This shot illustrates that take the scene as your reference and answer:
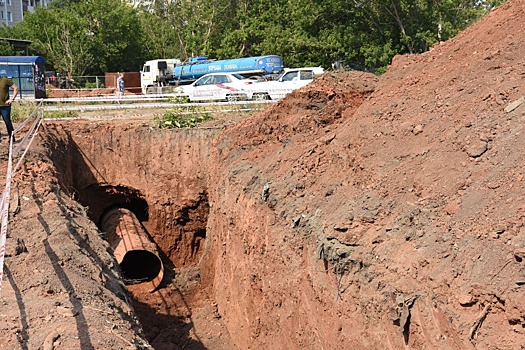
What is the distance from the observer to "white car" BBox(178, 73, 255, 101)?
2427cm

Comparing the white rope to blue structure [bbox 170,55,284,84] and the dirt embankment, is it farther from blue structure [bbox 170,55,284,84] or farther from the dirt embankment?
blue structure [bbox 170,55,284,84]

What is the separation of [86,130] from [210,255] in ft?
18.6

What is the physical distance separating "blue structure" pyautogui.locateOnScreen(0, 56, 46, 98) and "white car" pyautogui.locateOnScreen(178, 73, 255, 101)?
30.6ft

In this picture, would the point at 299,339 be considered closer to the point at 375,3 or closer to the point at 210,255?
the point at 210,255

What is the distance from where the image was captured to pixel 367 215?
25.5ft

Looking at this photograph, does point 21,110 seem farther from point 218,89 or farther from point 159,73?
point 159,73

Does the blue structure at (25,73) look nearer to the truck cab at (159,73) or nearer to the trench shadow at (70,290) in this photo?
the truck cab at (159,73)

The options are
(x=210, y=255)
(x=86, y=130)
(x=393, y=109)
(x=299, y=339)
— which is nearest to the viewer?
(x=299, y=339)

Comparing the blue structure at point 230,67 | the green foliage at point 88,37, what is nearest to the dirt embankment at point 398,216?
the blue structure at point 230,67

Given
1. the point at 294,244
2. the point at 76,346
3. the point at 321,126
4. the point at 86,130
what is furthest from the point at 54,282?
the point at 86,130

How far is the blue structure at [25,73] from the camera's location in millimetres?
31594

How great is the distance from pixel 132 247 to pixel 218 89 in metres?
10.7

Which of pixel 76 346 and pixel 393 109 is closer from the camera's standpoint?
pixel 76 346

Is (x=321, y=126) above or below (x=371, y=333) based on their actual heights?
above
